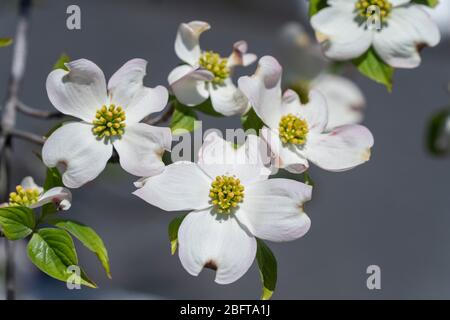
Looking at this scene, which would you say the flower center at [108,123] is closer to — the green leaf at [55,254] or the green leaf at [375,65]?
the green leaf at [55,254]

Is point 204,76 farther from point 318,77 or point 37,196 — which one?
point 318,77

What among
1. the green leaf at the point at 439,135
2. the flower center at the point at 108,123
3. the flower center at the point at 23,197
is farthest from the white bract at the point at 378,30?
the green leaf at the point at 439,135

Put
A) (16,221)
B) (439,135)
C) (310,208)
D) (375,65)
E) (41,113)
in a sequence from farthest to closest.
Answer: (310,208) < (439,135) < (41,113) < (375,65) < (16,221)

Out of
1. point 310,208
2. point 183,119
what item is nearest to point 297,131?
point 183,119

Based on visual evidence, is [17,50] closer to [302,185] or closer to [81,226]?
[81,226]
